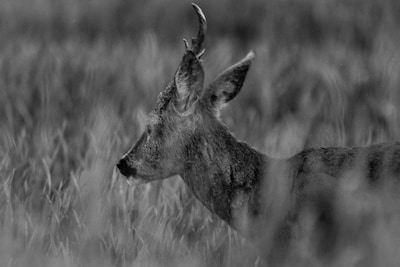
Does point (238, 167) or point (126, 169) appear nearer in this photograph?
point (238, 167)

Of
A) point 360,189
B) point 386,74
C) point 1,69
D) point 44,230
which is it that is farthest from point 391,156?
point 1,69

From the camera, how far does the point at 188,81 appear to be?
3.15 m

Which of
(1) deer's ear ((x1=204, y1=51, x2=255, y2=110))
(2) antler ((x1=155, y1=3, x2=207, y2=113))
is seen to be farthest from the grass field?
(1) deer's ear ((x1=204, y1=51, x2=255, y2=110))

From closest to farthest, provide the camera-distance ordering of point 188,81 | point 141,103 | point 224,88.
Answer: point 188,81 < point 224,88 < point 141,103

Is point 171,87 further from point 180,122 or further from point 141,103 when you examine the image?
point 141,103

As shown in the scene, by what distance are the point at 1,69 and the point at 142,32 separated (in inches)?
62.2

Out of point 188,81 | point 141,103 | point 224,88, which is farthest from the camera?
point 141,103

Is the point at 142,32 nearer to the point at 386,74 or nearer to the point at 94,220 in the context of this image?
the point at 386,74

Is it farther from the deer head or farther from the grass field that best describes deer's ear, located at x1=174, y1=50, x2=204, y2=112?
the grass field

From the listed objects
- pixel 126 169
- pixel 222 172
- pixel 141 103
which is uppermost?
pixel 141 103

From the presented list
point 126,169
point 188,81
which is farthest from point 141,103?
point 188,81

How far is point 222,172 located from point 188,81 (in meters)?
0.32

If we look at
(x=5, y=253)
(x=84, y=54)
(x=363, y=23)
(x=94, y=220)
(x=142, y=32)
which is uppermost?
(x=363, y=23)

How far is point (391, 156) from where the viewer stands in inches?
115
